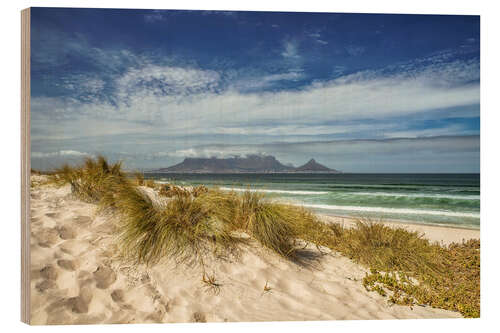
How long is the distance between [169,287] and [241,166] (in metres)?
2.53

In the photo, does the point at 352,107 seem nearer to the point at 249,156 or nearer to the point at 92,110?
the point at 249,156

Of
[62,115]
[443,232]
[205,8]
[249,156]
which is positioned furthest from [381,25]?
[62,115]

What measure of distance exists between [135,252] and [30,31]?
2.30 metres

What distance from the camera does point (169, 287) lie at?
2.46m

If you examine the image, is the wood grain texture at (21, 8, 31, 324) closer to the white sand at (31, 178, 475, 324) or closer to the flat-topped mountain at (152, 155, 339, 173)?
the white sand at (31, 178, 475, 324)

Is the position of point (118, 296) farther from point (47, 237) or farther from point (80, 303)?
point (47, 237)

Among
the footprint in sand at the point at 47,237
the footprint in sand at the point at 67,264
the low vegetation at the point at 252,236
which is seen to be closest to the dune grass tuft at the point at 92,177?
the low vegetation at the point at 252,236

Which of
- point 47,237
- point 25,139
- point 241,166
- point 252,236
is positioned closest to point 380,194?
point 241,166

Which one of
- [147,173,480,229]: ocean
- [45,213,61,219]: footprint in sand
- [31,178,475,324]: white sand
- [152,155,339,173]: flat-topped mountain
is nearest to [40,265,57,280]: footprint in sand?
[31,178,475,324]: white sand

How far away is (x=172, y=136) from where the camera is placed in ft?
11.3

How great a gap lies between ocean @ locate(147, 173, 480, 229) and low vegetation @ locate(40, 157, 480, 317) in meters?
0.30

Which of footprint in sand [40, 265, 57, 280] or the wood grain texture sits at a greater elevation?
the wood grain texture

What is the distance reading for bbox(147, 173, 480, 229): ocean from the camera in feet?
12.4

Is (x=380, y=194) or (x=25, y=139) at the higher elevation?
(x=25, y=139)
